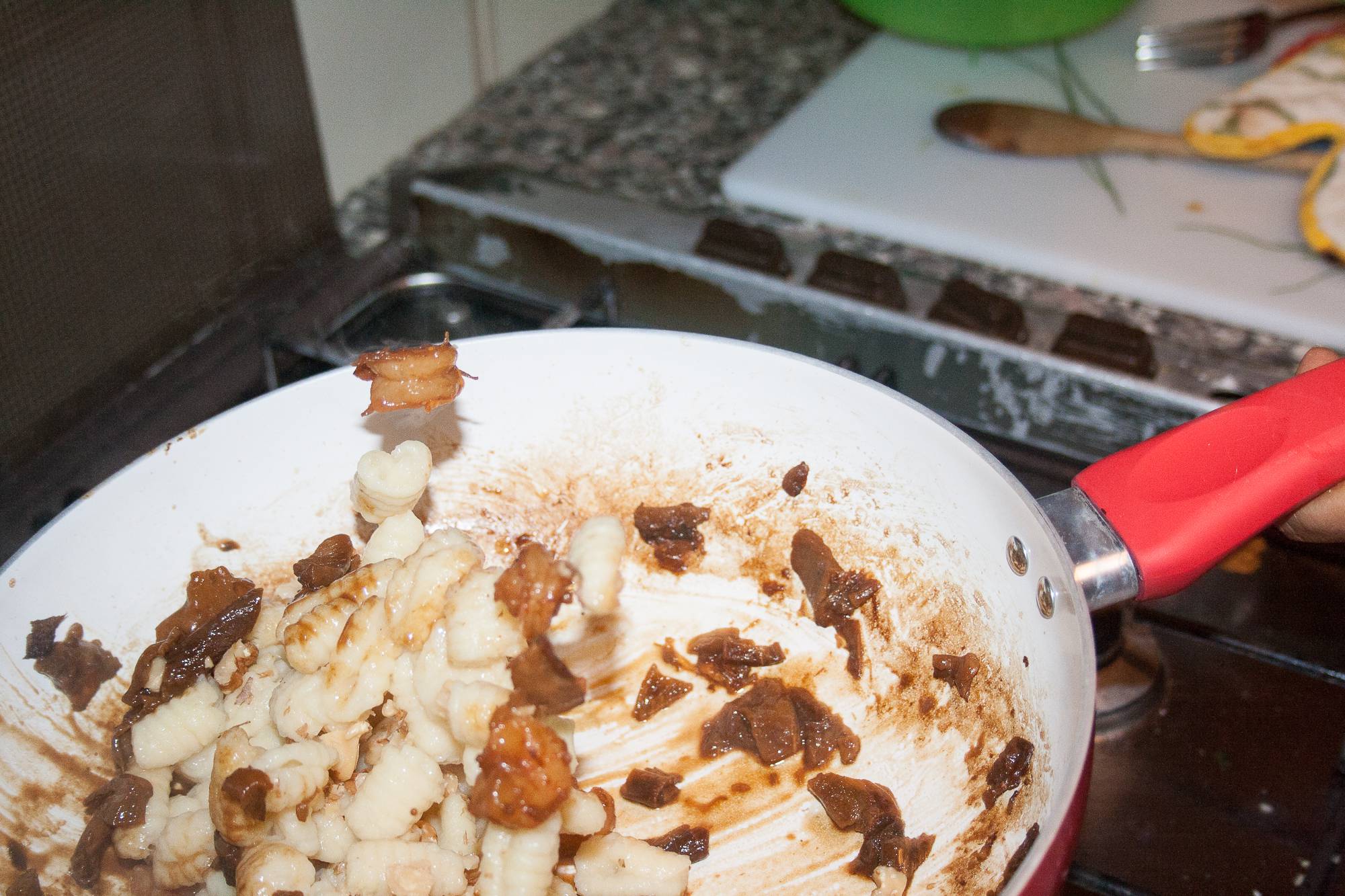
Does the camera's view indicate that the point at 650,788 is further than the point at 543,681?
Yes

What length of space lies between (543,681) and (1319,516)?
2.12ft

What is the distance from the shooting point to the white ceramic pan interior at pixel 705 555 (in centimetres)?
82

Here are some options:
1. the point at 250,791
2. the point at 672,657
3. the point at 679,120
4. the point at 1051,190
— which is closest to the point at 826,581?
the point at 672,657

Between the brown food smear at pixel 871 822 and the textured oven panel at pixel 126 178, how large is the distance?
0.93 meters

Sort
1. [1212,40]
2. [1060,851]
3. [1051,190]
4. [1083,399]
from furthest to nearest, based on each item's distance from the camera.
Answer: [1212,40], [1051,190], [1083,399], [1060,851]

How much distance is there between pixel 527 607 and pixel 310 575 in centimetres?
30

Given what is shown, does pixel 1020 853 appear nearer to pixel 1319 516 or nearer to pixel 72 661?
pixel 1319 516

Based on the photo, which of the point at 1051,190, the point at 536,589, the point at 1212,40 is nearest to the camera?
the point at 536,589

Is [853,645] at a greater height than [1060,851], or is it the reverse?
[1060,851]

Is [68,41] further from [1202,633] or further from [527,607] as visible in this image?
[1202,633]

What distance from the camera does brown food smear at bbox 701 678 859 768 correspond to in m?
0.94

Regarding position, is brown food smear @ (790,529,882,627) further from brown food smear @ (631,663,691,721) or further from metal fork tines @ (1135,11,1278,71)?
metal fork tines @ (1135,11,1278,71)

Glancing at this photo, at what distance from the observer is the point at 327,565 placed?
0.94m

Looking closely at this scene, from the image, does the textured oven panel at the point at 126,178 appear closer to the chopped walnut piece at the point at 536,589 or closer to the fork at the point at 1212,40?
the chopped walnut piece at the point at 536,589
